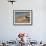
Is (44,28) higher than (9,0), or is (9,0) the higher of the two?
(9,0)

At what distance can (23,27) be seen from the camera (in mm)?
4363

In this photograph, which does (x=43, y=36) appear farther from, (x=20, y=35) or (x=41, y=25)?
(x=20, y=35)

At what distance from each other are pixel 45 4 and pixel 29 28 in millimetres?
→ 989

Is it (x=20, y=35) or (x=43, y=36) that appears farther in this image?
(x=43, y=36)

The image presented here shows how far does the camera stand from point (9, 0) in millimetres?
4340

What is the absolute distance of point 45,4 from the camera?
433 centimetres

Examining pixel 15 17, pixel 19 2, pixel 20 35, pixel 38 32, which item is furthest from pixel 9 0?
pixel 20 35

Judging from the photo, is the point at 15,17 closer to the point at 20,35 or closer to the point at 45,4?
the point at 45,4

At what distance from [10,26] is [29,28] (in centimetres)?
66

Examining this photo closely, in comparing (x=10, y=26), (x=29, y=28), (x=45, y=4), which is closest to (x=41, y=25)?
(x=29, y=28)

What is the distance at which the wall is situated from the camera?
4.33 meters

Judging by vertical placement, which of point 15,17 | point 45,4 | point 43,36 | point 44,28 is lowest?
point 43,36

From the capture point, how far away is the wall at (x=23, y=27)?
4328mm

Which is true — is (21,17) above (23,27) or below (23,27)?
above
